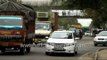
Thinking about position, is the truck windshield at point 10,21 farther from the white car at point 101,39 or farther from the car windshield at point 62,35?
the white car at point 101,39

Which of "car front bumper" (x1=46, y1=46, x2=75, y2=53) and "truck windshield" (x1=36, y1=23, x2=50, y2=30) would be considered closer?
"car front bumper" (x1=46, y1=46, x2=75, y2=53)

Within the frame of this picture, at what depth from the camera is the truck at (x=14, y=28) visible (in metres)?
27.3

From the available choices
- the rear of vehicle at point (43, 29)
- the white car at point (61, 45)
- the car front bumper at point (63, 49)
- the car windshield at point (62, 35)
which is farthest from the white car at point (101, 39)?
the car front bumper at point (63, 49)

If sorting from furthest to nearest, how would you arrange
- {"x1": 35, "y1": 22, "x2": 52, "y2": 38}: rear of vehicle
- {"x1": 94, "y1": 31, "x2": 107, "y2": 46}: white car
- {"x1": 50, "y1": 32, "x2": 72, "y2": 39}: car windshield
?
1. {"x1": 94, "y1": 31, "x2": 107, "y2": 46}: white car
2. {"x1": 35, "y1": 22, "x2": 52, "y2": 38}: rear of vehicle
3. {"x1": 50, "y1": 32, "x2": 72, "y2": 39}: car windshield

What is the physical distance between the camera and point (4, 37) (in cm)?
2739

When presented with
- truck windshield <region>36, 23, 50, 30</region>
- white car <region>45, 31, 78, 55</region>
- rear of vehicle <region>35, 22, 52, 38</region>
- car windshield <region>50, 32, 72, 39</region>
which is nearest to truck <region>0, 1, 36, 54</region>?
white car <region>45, 31, 78, 55</region>

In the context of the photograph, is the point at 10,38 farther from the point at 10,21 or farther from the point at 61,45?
the point at 61,45

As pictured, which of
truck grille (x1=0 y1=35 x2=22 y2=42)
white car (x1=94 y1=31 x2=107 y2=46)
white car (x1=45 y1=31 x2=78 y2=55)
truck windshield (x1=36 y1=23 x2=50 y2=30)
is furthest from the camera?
white car (x1=94 y1=31 x2=107 y2=46)

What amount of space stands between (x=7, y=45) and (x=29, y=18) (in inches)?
139

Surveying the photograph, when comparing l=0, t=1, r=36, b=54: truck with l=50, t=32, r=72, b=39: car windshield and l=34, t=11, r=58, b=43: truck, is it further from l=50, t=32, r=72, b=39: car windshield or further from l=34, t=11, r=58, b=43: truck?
l=34, t=11, r=58, b=43: truck

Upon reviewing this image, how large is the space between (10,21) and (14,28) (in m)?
0.62

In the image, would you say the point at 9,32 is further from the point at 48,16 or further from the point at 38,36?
the point at 48,16

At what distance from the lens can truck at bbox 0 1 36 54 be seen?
2733cm

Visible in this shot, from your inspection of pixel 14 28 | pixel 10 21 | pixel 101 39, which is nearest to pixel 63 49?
pixel 14 28
